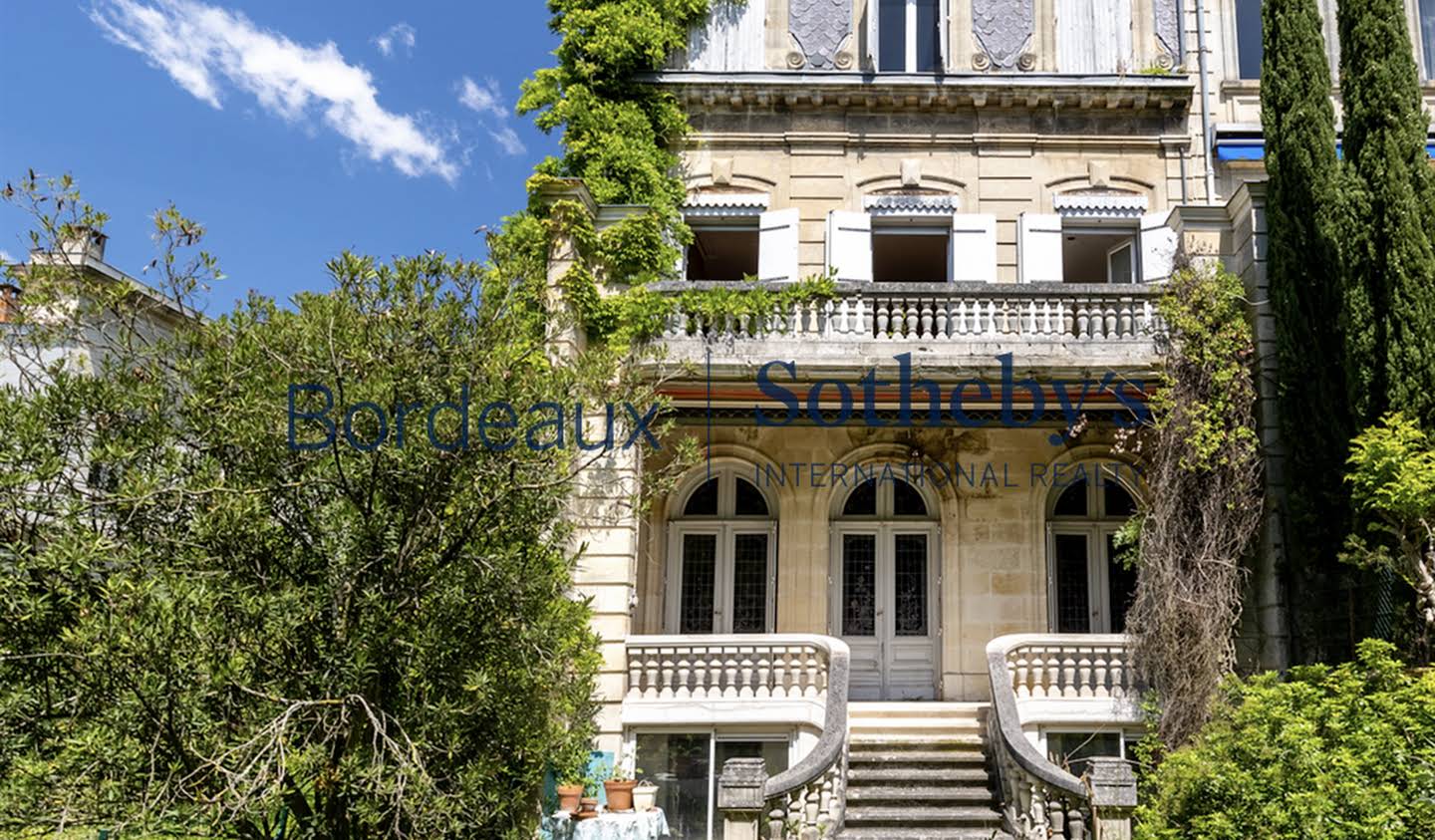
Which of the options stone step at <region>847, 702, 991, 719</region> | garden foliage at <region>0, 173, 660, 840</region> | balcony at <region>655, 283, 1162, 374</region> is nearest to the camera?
garden foliage at <region>0, 173, 660, 840</region>

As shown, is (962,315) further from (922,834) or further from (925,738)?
(922,834)

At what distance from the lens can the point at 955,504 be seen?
13180 mm

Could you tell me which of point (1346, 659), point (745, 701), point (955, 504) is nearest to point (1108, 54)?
point (955, 504)

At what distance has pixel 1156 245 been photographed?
13172 mm

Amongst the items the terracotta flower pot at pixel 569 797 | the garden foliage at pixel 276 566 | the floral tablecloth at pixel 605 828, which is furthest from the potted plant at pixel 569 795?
the garden foliage at pixel 276 566

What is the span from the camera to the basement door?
42.9 feet

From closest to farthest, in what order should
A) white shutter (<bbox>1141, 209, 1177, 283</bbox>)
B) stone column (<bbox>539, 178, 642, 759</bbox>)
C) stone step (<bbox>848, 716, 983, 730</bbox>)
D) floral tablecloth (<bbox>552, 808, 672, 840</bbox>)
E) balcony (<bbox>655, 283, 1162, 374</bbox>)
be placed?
floral tablecloth (<bbox>552, 808, 672, 840</bbox>), stone column (<bbox>539, 178, 642, 759</bbox>), stone step (<bbox>848, 716, 983, 730</bbox>), balcony (<bbox>655, 283, 1162, 374</bbox>), white shutter (<bbox>1141, 209, 1177, 283</bbox>)

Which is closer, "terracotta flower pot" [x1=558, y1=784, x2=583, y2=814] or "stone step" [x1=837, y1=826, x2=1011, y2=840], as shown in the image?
"stone step" [x1=837, y1=826, x2=1011, y2=840]

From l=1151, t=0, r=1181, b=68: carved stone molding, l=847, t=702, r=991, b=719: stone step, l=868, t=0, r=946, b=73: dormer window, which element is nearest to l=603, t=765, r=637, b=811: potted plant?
l=847, t=702, r=991, b=719: stone step

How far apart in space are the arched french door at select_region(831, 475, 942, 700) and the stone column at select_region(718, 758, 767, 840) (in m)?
4.66

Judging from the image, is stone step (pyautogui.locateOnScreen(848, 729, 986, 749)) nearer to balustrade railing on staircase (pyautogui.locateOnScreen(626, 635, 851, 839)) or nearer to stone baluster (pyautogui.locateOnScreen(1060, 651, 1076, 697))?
balustrade railing on staircase (pyautogui.locateOnScreen(626, 635, 851, 839))

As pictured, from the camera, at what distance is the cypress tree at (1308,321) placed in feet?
32.2

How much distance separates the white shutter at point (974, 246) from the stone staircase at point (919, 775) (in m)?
5.16

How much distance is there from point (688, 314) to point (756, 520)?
3352 mm
